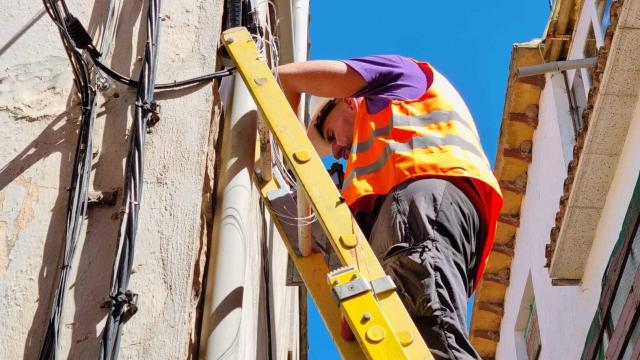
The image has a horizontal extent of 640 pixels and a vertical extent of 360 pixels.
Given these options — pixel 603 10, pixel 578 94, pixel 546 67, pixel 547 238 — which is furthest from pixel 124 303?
pixel 578 94

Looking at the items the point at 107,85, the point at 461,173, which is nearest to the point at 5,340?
the point at 107,85

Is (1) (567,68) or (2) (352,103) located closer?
(2) (352,103)

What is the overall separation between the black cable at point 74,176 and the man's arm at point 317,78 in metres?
1.02

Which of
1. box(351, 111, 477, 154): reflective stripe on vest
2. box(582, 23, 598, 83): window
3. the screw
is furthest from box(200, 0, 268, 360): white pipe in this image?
box(582, 23, 598, 83): window

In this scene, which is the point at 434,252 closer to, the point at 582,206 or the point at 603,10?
the point at 582,206

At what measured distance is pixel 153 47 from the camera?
12.8 feet

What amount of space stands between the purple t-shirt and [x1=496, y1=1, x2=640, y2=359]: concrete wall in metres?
7.97

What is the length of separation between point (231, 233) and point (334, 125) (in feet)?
5.45

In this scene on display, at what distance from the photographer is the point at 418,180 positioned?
445 centimetres

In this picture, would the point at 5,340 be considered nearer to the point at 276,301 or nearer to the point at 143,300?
the point at 143,300

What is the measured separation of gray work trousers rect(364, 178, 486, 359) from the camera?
388 centimetres

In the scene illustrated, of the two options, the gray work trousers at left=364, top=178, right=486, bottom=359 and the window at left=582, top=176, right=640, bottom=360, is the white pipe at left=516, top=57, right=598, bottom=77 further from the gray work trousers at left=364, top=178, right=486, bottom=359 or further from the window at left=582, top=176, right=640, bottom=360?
the gray work trousers at left=364, top=178, right=486, bottom=359

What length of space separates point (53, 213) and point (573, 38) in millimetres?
14153

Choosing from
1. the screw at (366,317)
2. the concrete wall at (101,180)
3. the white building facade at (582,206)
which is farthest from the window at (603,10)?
the screw at (366,317)
